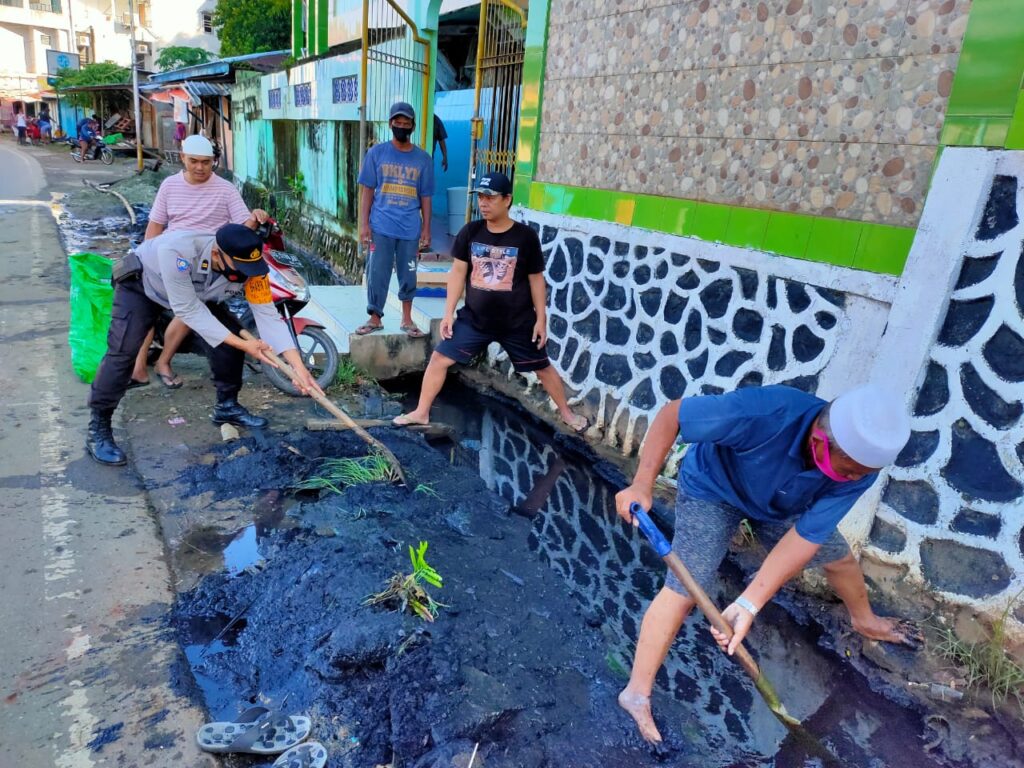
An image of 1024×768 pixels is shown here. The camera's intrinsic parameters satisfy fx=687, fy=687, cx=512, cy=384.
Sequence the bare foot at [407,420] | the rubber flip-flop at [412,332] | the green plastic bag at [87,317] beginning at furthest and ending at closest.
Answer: the rubber flip-flop at [412,332], the green plastic bag at [87,317], the bare foot at [407,420]

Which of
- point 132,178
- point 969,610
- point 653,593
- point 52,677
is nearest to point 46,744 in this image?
point 52,677

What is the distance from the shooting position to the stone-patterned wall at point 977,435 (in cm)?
292

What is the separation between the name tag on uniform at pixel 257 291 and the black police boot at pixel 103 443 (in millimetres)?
1125

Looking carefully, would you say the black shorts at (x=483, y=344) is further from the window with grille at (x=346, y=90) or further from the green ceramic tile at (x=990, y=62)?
the window with grille at (x=346, y=90)

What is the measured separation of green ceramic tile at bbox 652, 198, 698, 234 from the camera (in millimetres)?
4445

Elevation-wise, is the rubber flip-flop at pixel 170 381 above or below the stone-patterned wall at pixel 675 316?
below

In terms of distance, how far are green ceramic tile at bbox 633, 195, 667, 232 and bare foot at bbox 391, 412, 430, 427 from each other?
2107 mm

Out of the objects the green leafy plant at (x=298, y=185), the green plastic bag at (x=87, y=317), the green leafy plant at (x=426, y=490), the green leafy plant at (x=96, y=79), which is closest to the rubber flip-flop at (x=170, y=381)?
the green plastic bag at (x=87, y=317)

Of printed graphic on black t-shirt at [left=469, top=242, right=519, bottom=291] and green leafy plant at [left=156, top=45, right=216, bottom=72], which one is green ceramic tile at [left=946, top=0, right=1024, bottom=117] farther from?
green leafy plant at [left=156, top=45, right=216, bottom=72]

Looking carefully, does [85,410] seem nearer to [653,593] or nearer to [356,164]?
[653,593]

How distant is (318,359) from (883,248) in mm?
4260

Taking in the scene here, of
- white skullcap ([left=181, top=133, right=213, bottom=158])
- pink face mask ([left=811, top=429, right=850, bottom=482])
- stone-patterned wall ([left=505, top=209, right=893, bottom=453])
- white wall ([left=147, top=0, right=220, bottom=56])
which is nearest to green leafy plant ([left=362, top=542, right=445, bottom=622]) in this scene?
pink face mask ([left=811, top=429, right=850, bottom=482])

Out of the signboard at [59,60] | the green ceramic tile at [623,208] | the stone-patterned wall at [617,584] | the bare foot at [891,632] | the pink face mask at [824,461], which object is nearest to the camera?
the pink face mask at [824,461]

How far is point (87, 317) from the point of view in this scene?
524 cm
